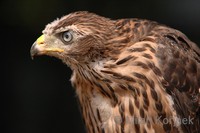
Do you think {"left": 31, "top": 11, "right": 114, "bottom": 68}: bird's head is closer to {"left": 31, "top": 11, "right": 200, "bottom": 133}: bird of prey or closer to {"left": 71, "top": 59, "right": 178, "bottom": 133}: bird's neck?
{"left": 31, "top": 11, "right": 200, "bottom": 133}: bird of prey

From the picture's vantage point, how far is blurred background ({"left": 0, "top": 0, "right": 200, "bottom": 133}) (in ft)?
24.2

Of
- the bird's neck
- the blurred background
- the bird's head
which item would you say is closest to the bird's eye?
the bird's head

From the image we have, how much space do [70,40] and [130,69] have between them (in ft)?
1.72

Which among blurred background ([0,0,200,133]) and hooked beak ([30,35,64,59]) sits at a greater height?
hooked beak ([30,35,64,59])

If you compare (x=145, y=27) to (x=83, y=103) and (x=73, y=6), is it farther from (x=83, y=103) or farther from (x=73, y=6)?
(x=73, y=6)

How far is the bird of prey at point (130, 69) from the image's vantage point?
4.17m

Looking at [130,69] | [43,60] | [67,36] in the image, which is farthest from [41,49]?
[43,60]

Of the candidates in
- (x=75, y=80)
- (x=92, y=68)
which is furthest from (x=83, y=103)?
(x=92, y=68)

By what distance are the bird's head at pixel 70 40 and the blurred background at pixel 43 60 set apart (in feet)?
10.4

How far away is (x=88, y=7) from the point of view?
24.1ft

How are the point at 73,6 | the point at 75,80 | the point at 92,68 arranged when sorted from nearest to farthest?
the point at 92,68 → the point at 75,80 → the point at 73,6

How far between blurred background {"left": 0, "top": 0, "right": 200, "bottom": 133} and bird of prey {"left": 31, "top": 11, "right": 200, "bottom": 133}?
2991mm

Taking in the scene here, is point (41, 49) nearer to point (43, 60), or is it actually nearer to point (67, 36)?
point (67, 36)

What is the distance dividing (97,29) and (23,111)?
3463 millimetres
